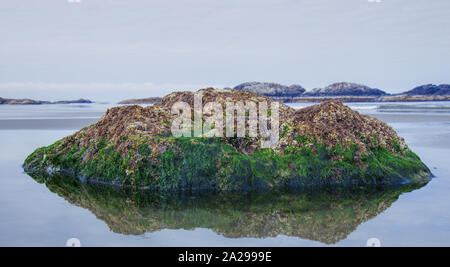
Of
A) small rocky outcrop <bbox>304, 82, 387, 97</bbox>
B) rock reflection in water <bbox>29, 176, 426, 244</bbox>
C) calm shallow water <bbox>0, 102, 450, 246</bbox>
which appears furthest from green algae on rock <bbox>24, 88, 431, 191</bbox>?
small rocky outcrop <bbox>304, 82, 387, 97</bbox>

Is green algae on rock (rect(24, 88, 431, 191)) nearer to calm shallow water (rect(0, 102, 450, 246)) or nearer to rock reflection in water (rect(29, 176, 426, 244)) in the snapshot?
rock reflection in water (rect(29, 176, 426, 244))

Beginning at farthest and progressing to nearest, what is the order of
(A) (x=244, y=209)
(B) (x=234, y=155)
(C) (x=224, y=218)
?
1. (B) (x=234, y=155)
2. (A) (x=244, y=209)
3. (C) (x=224, y=218)

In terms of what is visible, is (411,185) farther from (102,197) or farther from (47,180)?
(47,180)

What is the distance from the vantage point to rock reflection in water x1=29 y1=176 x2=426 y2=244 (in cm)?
482

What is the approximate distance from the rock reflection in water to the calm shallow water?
0.04 ft

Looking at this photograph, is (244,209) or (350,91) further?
(350,91)

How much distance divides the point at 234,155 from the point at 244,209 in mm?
1576

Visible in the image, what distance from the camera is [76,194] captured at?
6.46m

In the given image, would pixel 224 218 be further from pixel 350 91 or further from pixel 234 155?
pixel 350 91

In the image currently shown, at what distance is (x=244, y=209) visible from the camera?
5621 mm

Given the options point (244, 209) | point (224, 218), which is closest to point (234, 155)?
point (244, 209)

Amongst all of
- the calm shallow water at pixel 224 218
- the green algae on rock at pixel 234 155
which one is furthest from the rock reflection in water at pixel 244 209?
the green algae on rock at pixel 234 155

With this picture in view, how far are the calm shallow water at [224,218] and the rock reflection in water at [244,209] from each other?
0.01 meters

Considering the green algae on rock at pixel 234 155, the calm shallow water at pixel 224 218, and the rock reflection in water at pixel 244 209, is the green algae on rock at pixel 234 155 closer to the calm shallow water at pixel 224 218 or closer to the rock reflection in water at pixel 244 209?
the rock reflection in water at pixel 244 209
